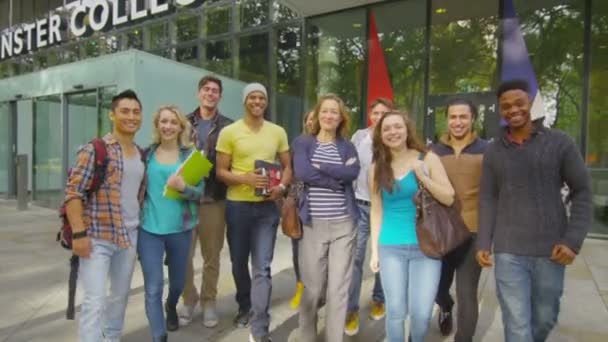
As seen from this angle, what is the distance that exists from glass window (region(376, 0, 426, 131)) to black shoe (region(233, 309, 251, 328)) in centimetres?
677

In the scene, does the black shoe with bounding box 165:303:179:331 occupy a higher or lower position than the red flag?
lower

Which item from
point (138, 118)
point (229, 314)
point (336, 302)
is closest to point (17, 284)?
point (229, 314)

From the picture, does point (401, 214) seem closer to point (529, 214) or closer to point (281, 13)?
point (529, 214)

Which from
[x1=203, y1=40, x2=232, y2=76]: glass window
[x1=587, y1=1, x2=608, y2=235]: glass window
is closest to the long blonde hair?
[x1=587, y1=1, x2=608, y2=235]: glass window

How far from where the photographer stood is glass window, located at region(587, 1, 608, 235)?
8172mm

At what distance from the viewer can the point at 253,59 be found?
40.5 feet

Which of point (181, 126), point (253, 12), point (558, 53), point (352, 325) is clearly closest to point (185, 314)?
point (352, 325)

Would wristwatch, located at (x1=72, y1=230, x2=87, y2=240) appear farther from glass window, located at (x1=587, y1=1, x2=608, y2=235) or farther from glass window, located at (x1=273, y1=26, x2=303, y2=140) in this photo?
glass window, located at (x1=273, y1=26, x2=303, y2=140)

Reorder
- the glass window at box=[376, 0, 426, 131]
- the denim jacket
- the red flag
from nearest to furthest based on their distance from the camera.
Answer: the denim jacket < the glass window at box=[376, 0, 426, 131] < the red flag

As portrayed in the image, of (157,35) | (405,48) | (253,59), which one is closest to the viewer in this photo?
(405,48)

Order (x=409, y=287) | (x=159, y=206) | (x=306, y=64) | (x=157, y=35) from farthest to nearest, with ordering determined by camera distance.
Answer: (x=157, y=35) → (x=306, y=64) → (x=159, y=206) → (x=409, y=287)

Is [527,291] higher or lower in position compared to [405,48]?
lower

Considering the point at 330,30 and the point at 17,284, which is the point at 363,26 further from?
the point at 17,284

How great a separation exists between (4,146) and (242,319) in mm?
13602
